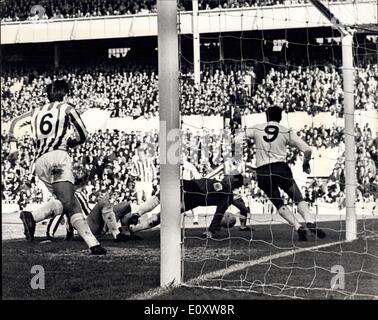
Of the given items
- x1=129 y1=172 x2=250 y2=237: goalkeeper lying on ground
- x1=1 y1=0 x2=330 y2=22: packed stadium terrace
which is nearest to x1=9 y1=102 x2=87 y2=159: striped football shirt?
x1=129 y1=172 x2=250 y2=237: goalkeeper lying on ground

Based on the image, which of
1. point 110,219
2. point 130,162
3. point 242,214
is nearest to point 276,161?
point 242,214

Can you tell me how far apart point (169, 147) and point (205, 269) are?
56.5 inches

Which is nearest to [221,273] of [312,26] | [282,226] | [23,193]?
[282,226]

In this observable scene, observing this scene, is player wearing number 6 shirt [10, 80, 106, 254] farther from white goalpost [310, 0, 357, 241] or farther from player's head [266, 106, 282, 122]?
white goalpost [310, 0, 357, 241]

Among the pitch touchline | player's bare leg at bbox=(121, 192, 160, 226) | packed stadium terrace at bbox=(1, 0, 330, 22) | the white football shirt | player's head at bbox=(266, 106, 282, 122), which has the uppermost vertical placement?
packed stadium terrace at bbox=(1, 0, 330, 22)

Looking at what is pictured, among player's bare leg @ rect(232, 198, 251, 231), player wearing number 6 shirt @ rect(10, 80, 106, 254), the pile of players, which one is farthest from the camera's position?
player's bare leg @ rect(232, 198, 251, 231)

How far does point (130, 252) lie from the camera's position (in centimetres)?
686

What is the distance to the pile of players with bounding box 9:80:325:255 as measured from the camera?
22.1ft

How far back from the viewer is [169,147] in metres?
4.59

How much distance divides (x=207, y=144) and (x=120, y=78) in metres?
6.30

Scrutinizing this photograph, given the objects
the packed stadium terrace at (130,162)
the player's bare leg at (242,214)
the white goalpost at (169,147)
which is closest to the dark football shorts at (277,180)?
the player's bare leg at (242,214)

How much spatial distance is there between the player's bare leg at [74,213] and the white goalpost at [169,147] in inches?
67.5

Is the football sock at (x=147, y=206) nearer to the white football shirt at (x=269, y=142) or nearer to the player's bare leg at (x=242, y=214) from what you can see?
the player's bare leg at (x=242, y=214)

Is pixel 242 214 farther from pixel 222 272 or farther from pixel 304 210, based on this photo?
pixel 222 272
